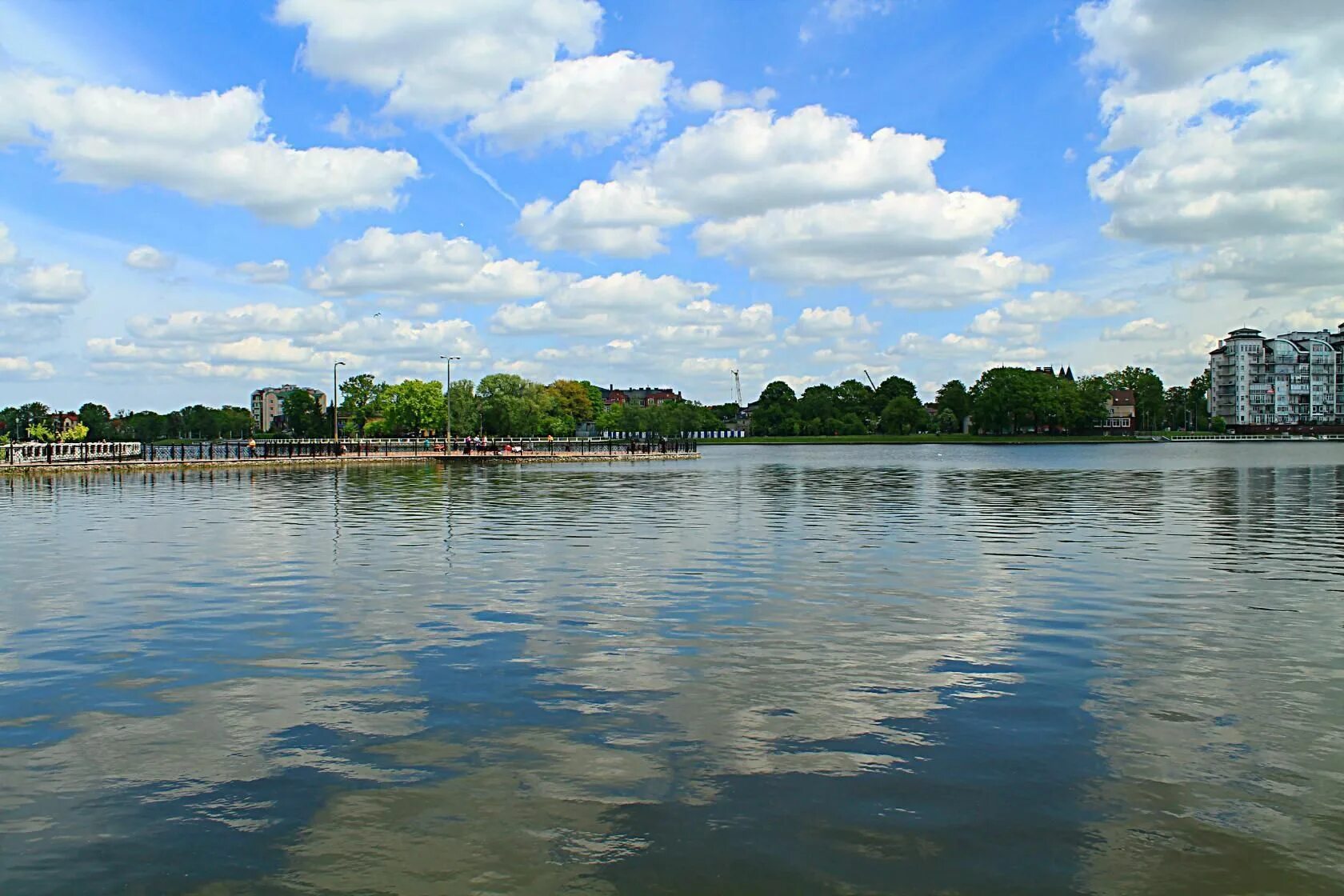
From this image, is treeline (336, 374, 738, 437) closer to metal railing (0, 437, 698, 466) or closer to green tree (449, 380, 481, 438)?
green tree (449, 380, 481, 438)

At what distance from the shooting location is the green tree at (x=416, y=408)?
497ft

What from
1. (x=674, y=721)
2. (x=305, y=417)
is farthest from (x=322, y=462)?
(x=674, y=721)

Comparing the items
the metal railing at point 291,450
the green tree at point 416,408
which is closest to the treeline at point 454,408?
the green tree at point 416,408

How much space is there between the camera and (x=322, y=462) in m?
96.8

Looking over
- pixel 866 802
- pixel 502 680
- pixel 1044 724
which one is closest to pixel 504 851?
pixel 866 802

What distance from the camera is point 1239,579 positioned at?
71.1ft

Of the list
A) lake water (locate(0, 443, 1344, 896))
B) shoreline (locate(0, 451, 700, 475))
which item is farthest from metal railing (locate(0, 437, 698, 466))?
lake water (locate(0, 443, 1344, 896))

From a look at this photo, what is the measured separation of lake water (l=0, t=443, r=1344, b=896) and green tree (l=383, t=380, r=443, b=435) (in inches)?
4972

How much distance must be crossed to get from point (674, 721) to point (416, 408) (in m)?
146

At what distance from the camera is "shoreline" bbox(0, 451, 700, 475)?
76188mm

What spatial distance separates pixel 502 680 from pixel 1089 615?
10593 mm

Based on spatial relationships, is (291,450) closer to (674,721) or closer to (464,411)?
(464,411)

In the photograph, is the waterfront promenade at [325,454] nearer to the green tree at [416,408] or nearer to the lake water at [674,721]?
the green tree at [416,408]

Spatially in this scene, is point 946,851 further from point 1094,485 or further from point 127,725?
point 1094,485
